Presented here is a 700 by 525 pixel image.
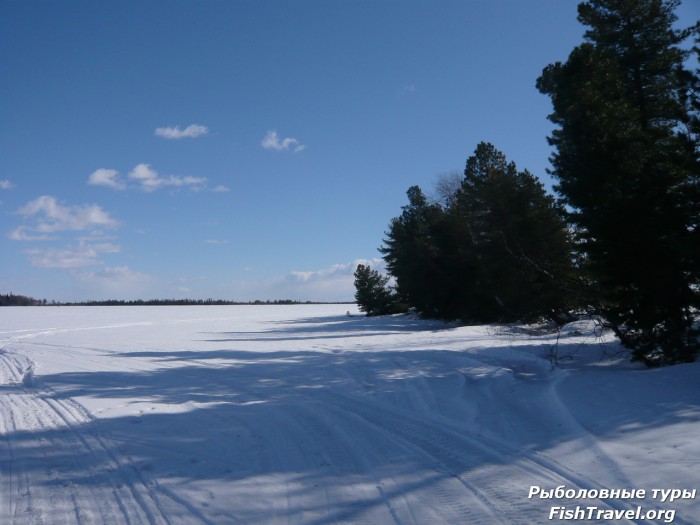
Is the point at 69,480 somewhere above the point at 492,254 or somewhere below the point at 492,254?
below

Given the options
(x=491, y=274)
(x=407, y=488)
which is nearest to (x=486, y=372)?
(x=407, y=488)

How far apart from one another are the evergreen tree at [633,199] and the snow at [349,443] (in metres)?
1.89

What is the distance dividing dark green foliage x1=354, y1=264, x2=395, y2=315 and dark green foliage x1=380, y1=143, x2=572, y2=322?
47.2 ft

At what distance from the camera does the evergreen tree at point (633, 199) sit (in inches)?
472

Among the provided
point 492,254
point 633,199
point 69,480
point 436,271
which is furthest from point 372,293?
point 69,480

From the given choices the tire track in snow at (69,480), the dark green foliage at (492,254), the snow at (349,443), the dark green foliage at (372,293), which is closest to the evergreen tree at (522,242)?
the dark green foliage at (492,254)

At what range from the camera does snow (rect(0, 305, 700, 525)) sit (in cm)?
496

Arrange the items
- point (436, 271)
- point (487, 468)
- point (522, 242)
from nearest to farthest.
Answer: point (487, 468) → point (522, 242) → point (436, 271)

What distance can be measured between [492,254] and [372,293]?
3253 cm

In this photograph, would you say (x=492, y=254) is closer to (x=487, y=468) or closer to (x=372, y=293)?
(x=487, y=468)

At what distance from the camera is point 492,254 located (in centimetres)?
2230

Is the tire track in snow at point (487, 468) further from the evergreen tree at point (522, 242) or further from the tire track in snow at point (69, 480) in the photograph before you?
the evergreen tree at point (522, 242)

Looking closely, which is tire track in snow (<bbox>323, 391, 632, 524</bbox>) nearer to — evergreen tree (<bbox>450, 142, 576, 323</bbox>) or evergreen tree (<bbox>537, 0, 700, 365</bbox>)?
evergreen tree (<bbox>537, 0, 700, 365</bbox>)

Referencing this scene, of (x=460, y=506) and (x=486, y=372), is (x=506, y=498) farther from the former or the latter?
(x=486, y=372)
